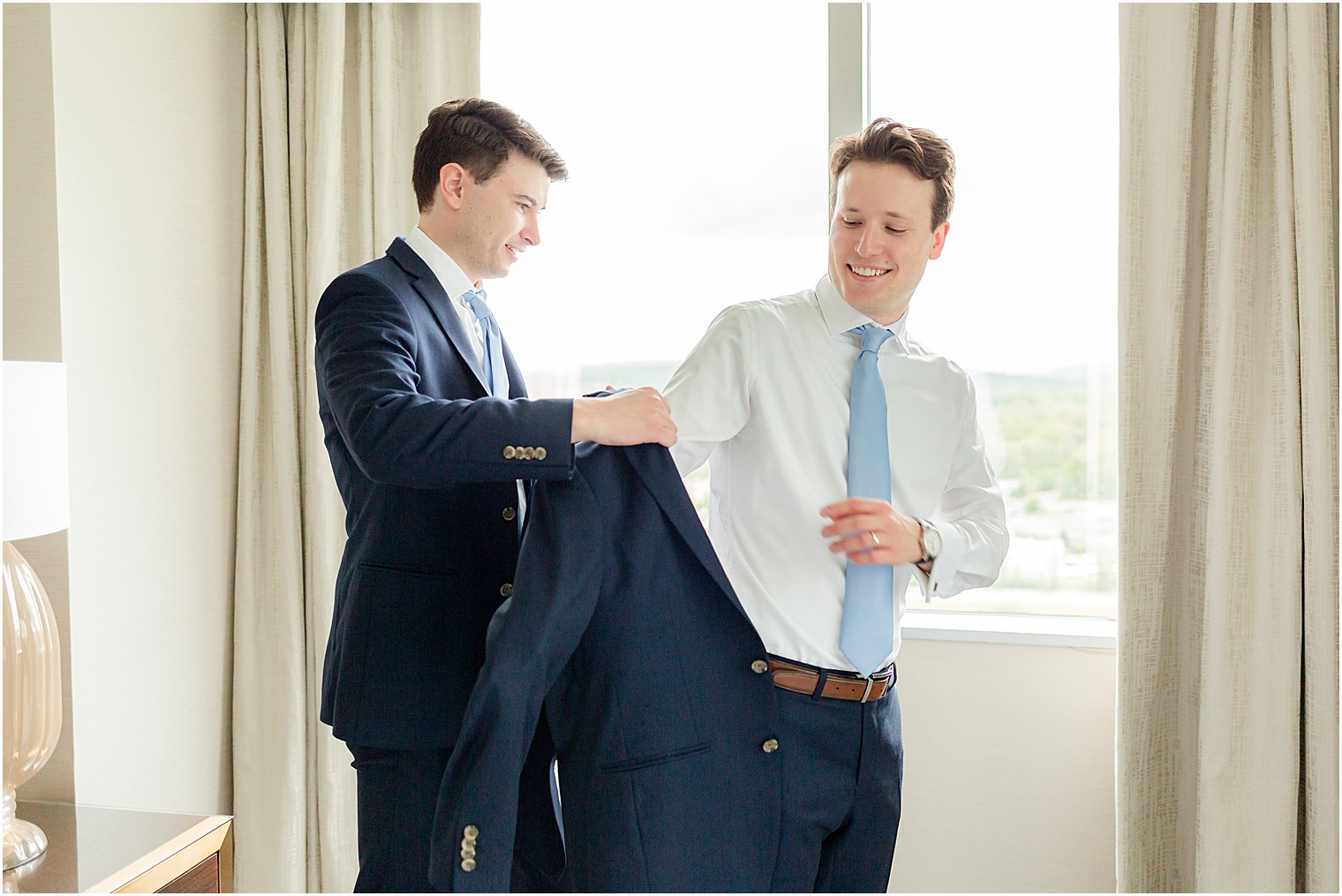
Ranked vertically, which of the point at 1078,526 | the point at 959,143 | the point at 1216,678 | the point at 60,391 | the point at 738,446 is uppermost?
the point at 959,143

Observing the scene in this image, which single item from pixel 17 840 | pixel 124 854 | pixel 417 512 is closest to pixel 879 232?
pixel 417 512

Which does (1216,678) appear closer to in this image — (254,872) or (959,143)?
(959,143)

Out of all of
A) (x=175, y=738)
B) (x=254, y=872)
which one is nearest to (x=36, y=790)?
(x=175, y=738)

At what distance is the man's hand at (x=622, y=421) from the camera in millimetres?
1358

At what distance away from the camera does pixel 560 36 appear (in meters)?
2.77

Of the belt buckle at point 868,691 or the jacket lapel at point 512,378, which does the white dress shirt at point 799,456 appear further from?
the jacket lapel at point 512,378

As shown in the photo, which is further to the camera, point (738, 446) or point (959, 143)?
point (959, 143)

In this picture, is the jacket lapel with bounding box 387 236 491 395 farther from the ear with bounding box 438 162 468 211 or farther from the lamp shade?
the lamp shade

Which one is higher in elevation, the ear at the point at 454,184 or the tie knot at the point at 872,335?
the ear at the point at 454,184

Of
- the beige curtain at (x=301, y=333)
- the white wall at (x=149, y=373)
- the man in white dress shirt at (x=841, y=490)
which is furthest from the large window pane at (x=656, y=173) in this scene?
the man in white dress shirt at (x=841, y=490)

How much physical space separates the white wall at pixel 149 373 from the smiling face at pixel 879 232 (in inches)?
67.2

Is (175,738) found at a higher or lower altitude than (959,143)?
lower

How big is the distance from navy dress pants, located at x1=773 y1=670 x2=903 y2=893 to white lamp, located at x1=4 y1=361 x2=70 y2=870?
4.19ft

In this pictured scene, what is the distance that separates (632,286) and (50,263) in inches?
54.1
